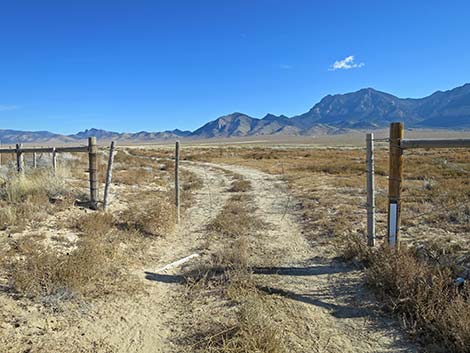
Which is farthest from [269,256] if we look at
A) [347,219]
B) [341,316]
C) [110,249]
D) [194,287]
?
[347,219]

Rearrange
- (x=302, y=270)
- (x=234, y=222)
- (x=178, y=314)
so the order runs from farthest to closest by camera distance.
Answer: (x=234, y=222) → (x=302, y=270) → (x=178, y=314)

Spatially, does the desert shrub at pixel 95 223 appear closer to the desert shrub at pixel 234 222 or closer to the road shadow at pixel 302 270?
the desert shrub at pixel 234 222

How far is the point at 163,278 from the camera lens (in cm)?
584

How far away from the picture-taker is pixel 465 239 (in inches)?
285

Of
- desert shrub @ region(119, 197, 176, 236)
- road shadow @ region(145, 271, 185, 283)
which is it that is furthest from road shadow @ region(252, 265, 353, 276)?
desert shrub @ region(119, 197, 176, 236)

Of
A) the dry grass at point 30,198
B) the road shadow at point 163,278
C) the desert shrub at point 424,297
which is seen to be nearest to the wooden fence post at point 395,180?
the desert shrub at point 424,297

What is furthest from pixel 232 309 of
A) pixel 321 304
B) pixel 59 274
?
pixel 59 274

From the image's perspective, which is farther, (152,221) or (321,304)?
(152,221)

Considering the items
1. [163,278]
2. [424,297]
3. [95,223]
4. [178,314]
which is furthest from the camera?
[95,223]

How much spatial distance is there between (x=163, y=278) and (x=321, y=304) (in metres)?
2.44

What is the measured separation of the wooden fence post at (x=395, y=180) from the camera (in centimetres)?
589

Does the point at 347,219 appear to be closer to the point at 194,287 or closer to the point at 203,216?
the point at 203,216

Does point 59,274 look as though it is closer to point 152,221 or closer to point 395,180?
point 152,221

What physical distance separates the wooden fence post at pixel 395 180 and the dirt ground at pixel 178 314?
89cm
